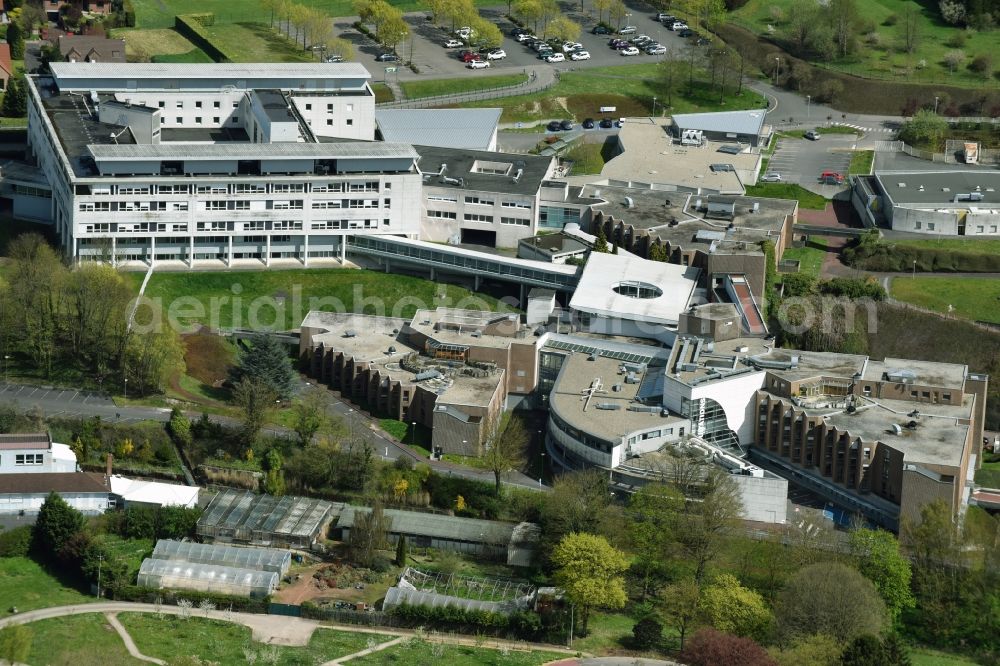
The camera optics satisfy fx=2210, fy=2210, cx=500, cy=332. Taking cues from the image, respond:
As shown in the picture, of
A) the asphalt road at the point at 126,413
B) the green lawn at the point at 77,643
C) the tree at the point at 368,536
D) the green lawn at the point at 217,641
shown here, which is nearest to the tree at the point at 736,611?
the green lawn at the point at 217,641

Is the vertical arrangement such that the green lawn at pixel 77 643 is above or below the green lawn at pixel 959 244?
below

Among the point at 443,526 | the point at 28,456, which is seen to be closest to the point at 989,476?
the point at 443,526

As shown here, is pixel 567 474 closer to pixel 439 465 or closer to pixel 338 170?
pixel 439 465

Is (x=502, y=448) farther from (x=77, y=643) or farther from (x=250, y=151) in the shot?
(x=250, y=151)

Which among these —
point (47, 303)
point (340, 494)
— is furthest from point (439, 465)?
point (47, 303)

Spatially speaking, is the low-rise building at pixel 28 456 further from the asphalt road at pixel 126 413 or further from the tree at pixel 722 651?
the tree at pixel 722 651

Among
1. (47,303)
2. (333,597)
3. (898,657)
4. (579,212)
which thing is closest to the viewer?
(898,657)

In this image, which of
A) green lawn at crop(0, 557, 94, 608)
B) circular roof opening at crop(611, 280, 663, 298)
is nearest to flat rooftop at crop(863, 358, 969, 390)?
circular roof opening at crop(611, 280, 663, 298)
